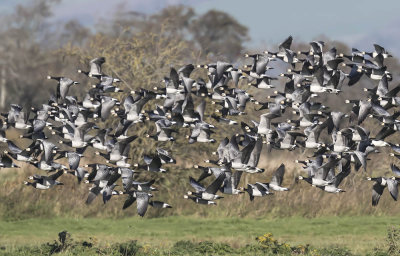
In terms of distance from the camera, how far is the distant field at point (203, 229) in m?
26.2

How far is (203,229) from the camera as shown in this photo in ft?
92.1

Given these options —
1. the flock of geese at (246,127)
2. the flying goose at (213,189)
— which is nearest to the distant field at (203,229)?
the flock of geese at (246,127)

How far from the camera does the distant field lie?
26.2 meters

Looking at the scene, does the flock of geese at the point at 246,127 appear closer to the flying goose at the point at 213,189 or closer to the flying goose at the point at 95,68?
the flying goose at the point at 213,189

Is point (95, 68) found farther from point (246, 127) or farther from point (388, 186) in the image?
point (388, 186)

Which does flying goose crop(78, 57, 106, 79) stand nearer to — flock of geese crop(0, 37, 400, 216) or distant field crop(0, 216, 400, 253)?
flock of geese crop(0, 37, 400, 216)

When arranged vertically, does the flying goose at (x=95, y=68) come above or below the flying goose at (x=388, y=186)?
above

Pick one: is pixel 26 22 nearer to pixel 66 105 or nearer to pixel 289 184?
pixel 289 184

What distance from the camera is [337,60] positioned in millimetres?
18500

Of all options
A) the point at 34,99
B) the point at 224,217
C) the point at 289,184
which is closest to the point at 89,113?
the point at 224,217

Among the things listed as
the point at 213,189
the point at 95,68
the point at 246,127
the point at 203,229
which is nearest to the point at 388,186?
the point at 246,127

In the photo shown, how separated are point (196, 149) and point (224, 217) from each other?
3.56 metres

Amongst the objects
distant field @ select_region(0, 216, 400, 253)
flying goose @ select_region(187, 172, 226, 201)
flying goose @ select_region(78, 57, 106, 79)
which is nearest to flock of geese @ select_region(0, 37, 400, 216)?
flying goose @ select_region(187, 172, 226, 201)

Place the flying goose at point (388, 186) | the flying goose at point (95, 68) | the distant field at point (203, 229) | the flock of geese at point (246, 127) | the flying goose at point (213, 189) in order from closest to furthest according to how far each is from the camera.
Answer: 1. the flying goose at point (213, 189)
2. the flying goose at point (388, 186)
3. the flock of geese at point (246, 127)
4. the flying goose at point (95, 68)
5. the distant field at point (203, 229)
